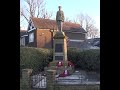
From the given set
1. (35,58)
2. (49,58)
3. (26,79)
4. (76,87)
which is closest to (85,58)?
(49,58)

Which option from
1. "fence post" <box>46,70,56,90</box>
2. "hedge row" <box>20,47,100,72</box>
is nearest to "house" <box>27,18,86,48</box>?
"hedge row" <box>20,47,100,72</box>

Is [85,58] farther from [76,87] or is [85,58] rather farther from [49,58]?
[76,87]

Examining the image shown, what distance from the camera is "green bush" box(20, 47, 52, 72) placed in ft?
39.8

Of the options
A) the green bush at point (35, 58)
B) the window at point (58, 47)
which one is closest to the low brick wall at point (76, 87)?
the green bush at point (35, 58)

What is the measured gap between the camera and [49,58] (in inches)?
531

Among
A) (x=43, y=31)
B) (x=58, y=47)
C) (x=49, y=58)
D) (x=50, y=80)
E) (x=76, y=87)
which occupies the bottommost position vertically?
(x=76, y=87)

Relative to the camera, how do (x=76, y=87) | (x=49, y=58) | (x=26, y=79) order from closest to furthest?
1. (x=26, y=79)
2. (x=76, y=87)
3. (x=49, y=58)

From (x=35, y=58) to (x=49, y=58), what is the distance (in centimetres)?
97

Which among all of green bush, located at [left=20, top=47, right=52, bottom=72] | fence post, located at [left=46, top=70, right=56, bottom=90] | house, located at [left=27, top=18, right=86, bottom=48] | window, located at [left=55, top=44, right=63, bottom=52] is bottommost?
fence post, located at [left=46, top=70, right=56, bottom=90]

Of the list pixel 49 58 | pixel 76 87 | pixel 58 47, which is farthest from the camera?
pixel 49 58

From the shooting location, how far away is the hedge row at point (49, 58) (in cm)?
1220

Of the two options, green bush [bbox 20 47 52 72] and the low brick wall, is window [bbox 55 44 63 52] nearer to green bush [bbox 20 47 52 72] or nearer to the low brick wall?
green bush [bbox 20 47 52 72]
